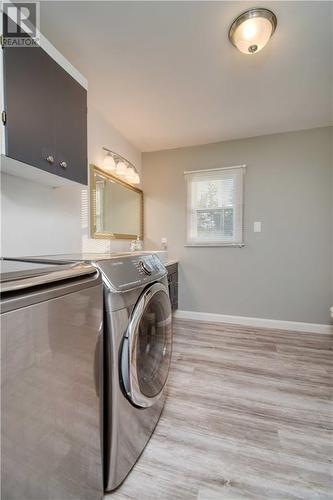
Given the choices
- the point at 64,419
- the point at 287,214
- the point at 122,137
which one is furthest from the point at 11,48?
the point at 287,214

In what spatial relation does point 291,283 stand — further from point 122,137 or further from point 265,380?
point 122,137

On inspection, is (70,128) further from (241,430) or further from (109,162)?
(241,430)

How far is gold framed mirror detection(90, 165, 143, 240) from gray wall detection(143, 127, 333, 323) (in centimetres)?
40

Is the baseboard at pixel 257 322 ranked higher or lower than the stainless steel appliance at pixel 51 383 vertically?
lower

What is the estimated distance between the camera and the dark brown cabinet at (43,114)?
39.6 inches

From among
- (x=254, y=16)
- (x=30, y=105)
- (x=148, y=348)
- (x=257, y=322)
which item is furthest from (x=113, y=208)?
(x=257, y=322)

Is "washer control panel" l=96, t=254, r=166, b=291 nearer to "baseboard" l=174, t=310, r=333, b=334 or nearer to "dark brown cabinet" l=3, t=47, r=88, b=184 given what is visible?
"dark brown cabinet" l=3, t=47, r=88, b=184

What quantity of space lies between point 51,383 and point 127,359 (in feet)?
1.08

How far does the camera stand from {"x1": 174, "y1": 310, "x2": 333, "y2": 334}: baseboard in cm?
261

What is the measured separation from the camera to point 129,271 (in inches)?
39.8

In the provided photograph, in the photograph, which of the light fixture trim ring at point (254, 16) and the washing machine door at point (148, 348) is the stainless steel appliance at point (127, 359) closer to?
the washing machine door at point (148, 348)

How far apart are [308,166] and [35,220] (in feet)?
9.24

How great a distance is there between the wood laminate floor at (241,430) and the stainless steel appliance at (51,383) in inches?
15.5
